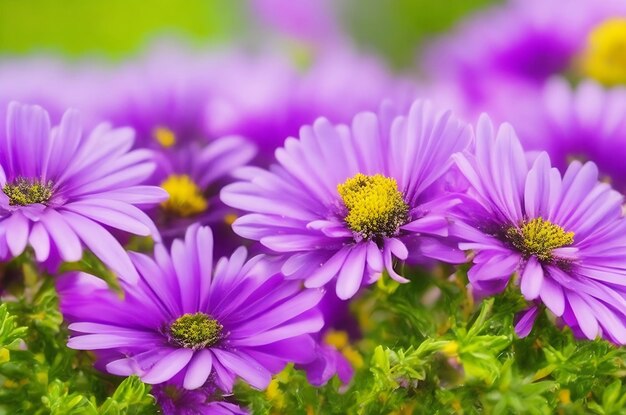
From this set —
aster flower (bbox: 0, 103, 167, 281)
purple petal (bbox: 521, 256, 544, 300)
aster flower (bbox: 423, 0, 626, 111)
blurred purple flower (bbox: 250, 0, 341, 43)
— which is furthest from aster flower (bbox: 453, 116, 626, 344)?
blurred purple flower (bbox: 250, 0, 341, 43)

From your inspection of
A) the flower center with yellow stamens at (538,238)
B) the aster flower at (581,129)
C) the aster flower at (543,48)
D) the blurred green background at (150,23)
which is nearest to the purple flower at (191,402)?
the flower center with yellow stamens at (538,238)

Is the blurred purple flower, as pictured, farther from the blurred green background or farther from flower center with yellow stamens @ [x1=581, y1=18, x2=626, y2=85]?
flower center with yellow stamens @ [x1=581, y1=18, x2=626, y2=85]

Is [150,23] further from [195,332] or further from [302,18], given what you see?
[195,332]

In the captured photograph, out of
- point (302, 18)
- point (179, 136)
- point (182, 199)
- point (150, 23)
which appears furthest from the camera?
point (150, 23)

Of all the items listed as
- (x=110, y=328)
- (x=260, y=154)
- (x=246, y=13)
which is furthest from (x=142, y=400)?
(x=246, y=13)

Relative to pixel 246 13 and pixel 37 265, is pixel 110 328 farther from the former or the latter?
pixel 246 13

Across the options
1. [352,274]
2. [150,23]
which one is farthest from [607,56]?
[150,23]

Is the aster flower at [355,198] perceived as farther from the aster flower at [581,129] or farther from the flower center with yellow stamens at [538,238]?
the aster flower at [581,129]

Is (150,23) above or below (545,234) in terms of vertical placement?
below
